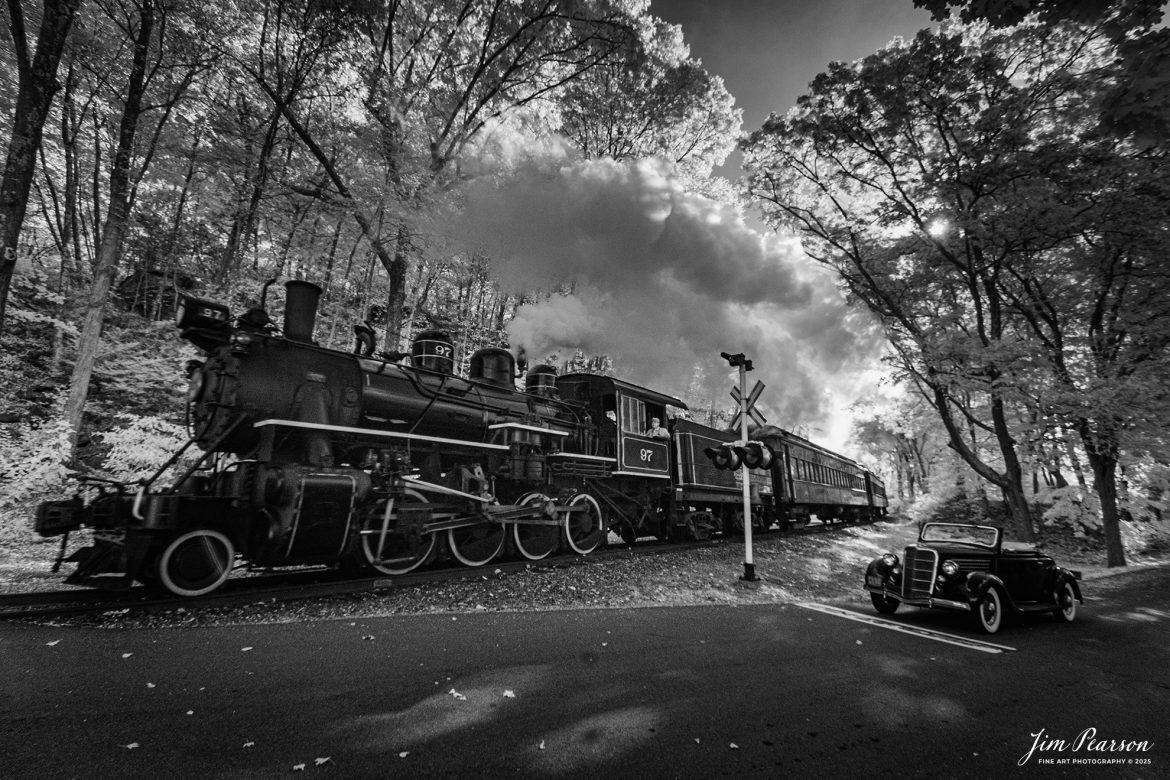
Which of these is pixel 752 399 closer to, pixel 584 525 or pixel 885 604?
pixel 885 604

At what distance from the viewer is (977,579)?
542 centimetres

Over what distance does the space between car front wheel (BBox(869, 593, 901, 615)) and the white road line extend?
1.46ft

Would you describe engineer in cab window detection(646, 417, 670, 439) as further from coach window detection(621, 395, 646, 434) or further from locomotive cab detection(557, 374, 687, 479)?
coach window detection(621, 395, 646, 434)

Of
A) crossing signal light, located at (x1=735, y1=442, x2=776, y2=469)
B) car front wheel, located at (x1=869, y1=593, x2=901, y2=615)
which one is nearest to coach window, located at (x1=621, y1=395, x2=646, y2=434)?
crossing signal light, located at (x1=735, y1=442, x2=776, y2=469)

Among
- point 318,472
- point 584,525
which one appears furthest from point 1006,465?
point 318,472

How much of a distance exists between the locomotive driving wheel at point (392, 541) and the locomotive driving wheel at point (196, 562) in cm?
139

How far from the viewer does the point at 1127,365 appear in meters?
10.4

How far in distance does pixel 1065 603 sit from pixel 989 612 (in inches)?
63.3

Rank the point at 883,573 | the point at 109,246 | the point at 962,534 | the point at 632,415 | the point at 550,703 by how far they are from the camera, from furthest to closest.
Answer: the point at 109,246
the point at 632,415
the point at 962,534
the point at 883,573
the point at 550,703

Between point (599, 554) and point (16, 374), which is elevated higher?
point (16, 374)

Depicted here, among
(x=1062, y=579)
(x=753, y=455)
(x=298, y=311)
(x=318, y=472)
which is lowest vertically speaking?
(x=1062, y=579)

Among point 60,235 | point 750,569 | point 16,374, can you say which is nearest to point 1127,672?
point 750,569

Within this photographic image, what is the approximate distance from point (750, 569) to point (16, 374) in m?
19.0

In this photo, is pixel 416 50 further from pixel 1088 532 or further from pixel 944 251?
pixel 1088 532
